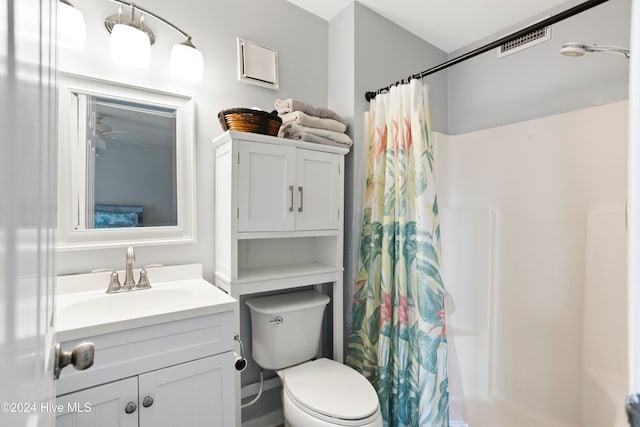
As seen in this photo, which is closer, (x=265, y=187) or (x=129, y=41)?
(x=129, y=41)

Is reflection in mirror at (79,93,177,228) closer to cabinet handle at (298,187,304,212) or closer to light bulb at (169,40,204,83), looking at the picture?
light bulb at (169,40,204,83)

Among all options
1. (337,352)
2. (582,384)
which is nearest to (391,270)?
(337,352)

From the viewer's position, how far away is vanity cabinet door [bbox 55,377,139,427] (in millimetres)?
954

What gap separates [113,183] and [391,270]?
1433mm

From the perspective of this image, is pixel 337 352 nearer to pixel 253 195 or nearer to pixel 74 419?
pixel 253 195

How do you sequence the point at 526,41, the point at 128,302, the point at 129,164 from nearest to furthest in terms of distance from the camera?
the point at 128,302 → the point at 129,164 → the point at 526,41

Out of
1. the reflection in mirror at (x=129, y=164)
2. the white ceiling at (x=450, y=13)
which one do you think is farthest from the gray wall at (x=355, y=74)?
the reflection in mirror at (x=129, y=164)

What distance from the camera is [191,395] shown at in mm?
1163

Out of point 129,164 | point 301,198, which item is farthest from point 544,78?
point 129,164

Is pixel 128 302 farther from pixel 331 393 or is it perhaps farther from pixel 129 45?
pixel 129 45

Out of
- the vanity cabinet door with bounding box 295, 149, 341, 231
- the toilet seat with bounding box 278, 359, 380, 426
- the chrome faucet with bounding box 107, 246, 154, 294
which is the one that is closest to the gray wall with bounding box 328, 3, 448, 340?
the vanity cabinet door with bounding box 295, 149, 341, 231

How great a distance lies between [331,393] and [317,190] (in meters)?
0.99

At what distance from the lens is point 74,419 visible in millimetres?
962

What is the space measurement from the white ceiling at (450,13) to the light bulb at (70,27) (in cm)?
117
